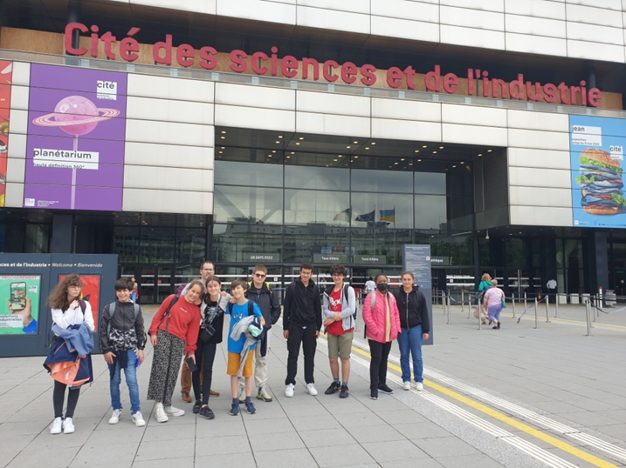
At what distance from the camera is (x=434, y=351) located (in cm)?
1028

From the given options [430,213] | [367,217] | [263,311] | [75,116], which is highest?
[75,116]

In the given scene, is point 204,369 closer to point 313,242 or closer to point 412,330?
point 412,330

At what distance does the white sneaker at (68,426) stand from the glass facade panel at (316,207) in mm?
20525

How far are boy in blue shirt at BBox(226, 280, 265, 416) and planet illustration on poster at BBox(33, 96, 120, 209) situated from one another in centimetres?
1644

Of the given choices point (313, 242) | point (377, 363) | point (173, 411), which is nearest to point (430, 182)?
point (313, 242)

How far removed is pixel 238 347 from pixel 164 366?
89 centimetres

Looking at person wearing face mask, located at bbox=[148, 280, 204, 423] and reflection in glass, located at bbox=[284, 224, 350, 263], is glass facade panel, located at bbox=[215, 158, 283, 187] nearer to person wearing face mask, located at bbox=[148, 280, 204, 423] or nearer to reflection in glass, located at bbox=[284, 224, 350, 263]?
reflection in glass, located at bbox=[284, 224, 350, 263]

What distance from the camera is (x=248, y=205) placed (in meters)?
24.8

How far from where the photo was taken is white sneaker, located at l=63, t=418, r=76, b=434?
484 cm

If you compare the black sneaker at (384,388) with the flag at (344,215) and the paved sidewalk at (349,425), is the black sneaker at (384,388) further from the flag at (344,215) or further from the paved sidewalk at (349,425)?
the flag at (344,215)

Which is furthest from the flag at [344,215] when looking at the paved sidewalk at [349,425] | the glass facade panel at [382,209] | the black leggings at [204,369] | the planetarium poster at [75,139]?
the black leggings at [204,369]

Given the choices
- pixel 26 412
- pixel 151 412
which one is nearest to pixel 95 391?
pixel 26 412

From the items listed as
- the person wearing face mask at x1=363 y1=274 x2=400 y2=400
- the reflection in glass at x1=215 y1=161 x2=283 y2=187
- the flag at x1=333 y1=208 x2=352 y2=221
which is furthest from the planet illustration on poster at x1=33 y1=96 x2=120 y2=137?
the person wearing face mask at x1=363 y1=274 x2=400 y2=400

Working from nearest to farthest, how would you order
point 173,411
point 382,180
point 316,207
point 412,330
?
point 173,411 < point 412,330 < point 316,207 < point 382,180
